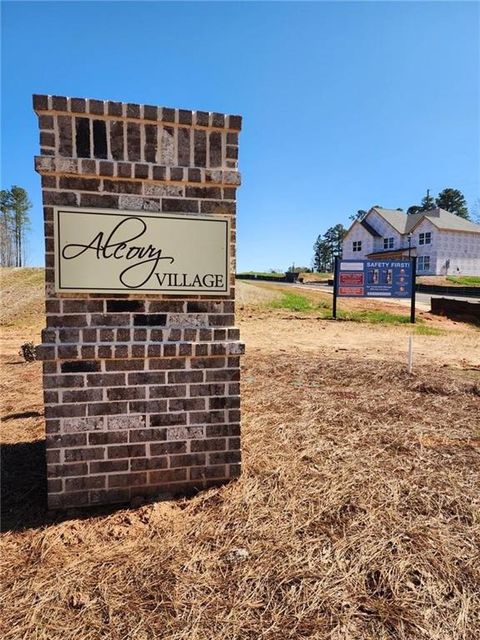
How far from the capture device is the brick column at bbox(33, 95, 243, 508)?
108 inches

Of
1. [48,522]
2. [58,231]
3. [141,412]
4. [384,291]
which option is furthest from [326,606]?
[384,291]

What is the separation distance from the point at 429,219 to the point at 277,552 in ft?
168

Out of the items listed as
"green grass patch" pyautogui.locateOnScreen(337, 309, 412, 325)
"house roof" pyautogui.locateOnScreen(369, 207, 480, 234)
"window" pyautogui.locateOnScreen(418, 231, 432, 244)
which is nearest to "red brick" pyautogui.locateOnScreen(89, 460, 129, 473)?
"green grass patch" pyautogui.locateOnScreen(337, 309, 412, 325)

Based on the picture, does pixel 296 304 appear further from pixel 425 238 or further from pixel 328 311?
pixel 425 238

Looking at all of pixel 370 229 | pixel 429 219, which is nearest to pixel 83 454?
pixel 429 219

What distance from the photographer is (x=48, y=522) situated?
2707 millimetres

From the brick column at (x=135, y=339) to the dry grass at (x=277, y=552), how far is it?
299 mm

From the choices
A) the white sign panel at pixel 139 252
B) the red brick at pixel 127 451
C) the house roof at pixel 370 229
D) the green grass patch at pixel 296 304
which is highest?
the house roof at pixel 370 229

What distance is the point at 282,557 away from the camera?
7.59 ft

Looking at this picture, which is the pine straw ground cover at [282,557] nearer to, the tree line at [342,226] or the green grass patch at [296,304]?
the green grass patch at [296,304]

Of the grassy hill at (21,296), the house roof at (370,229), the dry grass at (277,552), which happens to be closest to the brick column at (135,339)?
the dry grass at (277,552)

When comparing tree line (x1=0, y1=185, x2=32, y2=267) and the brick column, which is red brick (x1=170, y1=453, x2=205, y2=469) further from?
tree line (x1=0, y1=185, x2=32, y2=267)

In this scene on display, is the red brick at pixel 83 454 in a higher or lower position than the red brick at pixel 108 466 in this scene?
higher

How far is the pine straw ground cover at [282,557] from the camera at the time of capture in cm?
188
